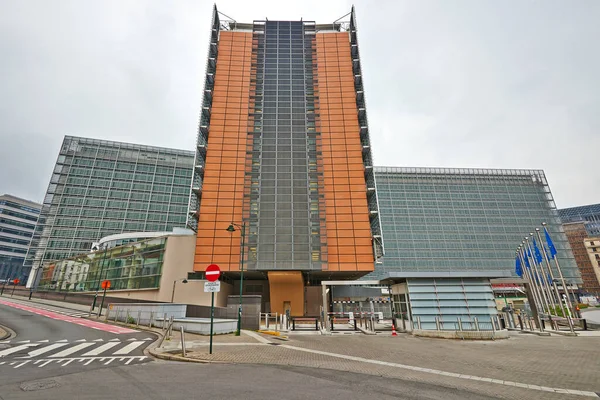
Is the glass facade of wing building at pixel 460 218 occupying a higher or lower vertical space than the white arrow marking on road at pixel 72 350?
higher

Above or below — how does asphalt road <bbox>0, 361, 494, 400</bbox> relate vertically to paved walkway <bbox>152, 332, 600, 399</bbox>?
above

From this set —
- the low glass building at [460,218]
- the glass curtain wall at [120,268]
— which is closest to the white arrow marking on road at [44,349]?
the glass curtain wall at [120,268]

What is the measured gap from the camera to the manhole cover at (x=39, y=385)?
22.6 feet

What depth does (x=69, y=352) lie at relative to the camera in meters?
11.8

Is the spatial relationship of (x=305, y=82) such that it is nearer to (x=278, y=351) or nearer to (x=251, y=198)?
(x=251, y=198)

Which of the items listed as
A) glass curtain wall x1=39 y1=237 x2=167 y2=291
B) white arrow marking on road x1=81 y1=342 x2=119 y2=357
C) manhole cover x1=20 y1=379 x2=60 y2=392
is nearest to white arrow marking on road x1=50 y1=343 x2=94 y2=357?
white arrow marking on road x1=81 y1=342 x2=119 y2=357

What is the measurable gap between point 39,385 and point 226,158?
46.4 m

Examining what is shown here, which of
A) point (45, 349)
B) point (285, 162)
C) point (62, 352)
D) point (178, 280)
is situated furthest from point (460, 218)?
point (45, 349)

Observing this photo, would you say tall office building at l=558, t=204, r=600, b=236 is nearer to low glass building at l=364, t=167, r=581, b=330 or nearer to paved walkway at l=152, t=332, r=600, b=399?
low glass building at l=364, t=167, r=581, b=330

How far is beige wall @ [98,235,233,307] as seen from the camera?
4375 centimetres

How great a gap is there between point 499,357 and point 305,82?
5614 cm

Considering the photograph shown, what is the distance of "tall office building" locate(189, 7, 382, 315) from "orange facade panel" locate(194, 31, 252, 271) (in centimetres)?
→ 17

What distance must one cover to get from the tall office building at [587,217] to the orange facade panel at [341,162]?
14979 cm

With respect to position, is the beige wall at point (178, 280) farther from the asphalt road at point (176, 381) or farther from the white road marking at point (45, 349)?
the asphalt road at point (176, 381)
